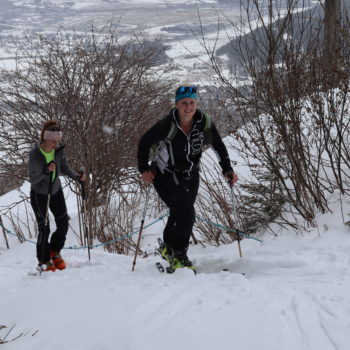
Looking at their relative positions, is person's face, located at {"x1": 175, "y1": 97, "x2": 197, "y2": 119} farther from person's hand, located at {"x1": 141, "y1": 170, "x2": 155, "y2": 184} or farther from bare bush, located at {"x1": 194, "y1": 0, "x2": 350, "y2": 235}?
bare bush, located at {"x1": 194, "y1": 0, "x2": 350, "y2": 235}

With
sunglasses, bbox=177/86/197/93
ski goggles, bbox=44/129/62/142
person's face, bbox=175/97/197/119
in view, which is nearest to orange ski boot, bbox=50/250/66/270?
ski goggles, bbox=44/129/62/142

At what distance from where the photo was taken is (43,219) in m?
4.29

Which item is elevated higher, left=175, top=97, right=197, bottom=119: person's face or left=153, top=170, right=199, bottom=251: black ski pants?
left=175, top=97, right=197, bottom=119: person's face

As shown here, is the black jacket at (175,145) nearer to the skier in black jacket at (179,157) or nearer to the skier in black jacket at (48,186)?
the skier in black jacket at (179,157)

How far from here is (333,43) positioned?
398cm

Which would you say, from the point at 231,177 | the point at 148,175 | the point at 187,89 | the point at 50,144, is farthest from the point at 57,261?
the point at 187,89

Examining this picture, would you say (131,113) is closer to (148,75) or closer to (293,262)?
(148,75)

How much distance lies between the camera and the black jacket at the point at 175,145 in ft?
11.3

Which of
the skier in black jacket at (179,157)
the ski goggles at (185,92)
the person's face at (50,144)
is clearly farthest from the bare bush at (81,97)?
the ski goggles at (185,92)

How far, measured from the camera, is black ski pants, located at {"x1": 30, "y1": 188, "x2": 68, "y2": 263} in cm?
422

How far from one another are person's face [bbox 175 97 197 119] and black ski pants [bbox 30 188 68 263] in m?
1.78

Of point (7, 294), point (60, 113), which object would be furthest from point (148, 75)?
point (7, 294)

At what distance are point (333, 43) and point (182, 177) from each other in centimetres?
206

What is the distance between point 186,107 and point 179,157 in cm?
44
